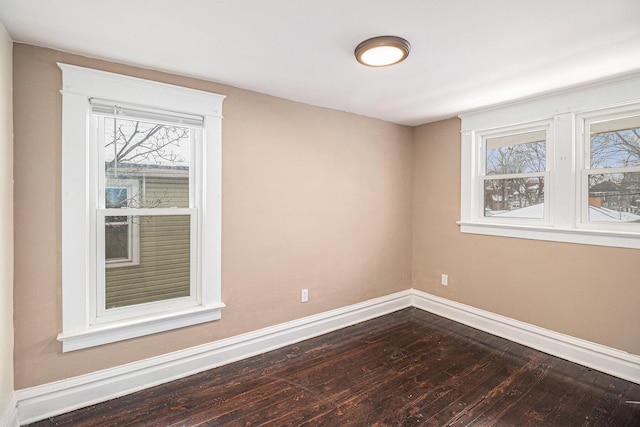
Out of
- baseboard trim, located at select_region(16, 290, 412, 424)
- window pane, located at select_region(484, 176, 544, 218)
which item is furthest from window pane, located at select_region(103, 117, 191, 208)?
window pane, located at select_region(484, 176, 544, 218)

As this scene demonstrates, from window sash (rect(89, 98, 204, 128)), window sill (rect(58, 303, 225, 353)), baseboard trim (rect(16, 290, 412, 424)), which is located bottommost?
baseboard trim (rect(16, 290, 412, 424))

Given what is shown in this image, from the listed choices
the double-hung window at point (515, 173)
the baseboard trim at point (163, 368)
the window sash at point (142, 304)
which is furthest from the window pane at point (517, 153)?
the window sash at point (142, 304)

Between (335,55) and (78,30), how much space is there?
4.82 ft

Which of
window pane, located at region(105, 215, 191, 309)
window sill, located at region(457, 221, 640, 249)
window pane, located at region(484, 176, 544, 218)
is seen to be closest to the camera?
window pane, located at region(105, 215, 191, 309)

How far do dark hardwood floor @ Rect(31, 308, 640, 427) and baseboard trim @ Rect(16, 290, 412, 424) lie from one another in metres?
0.06

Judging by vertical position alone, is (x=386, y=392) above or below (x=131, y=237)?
below

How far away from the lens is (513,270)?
10.4 ft

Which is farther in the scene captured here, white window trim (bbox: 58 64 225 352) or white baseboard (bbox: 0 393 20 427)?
white window trim (bbox: 58 64 225 352)

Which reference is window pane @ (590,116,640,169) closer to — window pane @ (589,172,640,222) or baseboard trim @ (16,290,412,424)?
window pane @ (589,172,640,222)

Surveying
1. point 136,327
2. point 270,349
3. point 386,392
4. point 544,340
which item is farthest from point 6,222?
point 544,340

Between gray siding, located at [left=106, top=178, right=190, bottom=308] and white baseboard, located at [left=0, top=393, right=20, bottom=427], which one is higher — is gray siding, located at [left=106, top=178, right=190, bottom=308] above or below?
above

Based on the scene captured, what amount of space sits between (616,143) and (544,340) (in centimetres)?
178

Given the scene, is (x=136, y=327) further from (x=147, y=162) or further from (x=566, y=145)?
(x=566, y=145)

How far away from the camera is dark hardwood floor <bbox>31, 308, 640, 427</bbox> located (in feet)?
6.60
